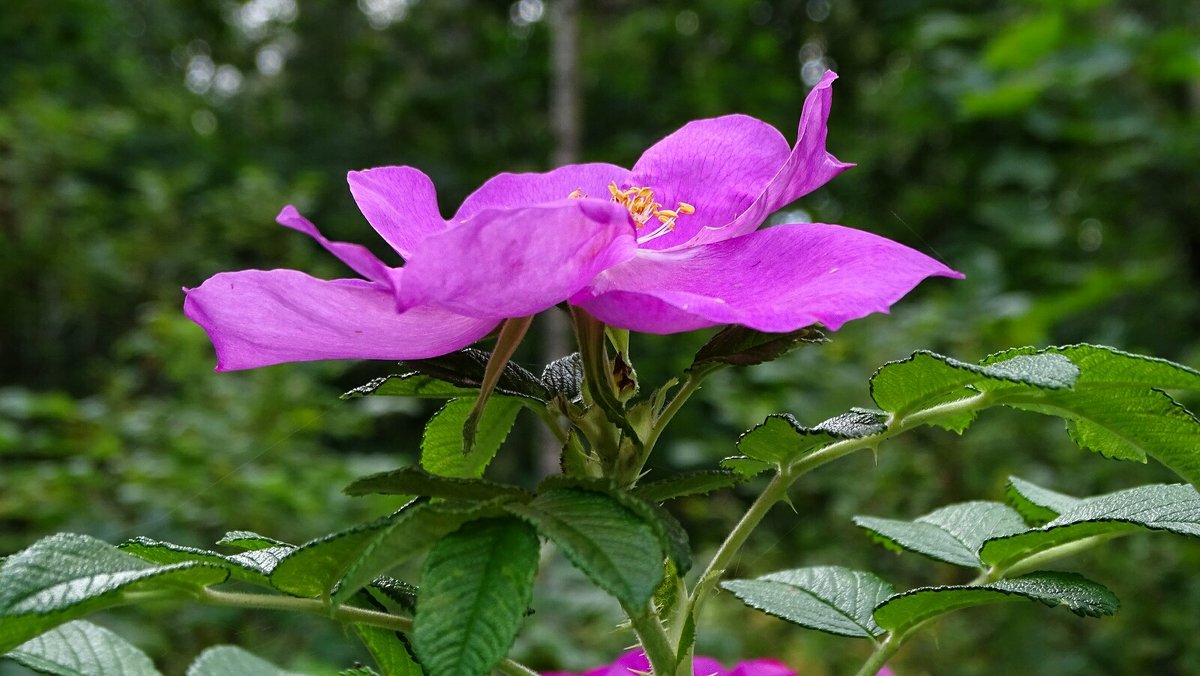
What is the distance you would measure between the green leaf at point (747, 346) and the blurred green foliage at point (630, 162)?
0.36ft

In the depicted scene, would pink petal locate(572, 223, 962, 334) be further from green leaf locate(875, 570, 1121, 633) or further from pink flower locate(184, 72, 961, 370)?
green leaf locate(875, 570, 1121, 633)

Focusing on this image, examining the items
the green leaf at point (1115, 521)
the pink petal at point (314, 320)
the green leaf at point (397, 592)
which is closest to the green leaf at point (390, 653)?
the green leaf at point (397, 592)

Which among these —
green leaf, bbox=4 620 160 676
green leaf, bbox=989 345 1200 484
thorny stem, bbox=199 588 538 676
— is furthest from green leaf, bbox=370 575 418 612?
green leaf, bbox=989 345 1200 484

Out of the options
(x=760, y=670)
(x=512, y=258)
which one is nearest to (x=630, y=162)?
(x=760, y=670)

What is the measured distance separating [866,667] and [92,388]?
382 cm

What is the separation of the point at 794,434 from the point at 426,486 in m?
0.12

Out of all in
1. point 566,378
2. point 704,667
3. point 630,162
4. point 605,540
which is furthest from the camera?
point 630,162

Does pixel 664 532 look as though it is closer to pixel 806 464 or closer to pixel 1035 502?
pixel 806 464

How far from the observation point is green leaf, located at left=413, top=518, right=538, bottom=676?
0.90ft

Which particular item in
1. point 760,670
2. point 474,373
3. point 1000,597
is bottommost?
point 760,670

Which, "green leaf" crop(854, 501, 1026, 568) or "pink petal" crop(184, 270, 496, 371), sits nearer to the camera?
"pink petal" crop(184, 270, 496, 371)

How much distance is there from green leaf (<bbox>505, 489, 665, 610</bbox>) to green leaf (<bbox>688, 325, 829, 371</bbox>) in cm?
7

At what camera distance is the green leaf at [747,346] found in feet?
1.09

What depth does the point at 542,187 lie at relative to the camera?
1.53ft
